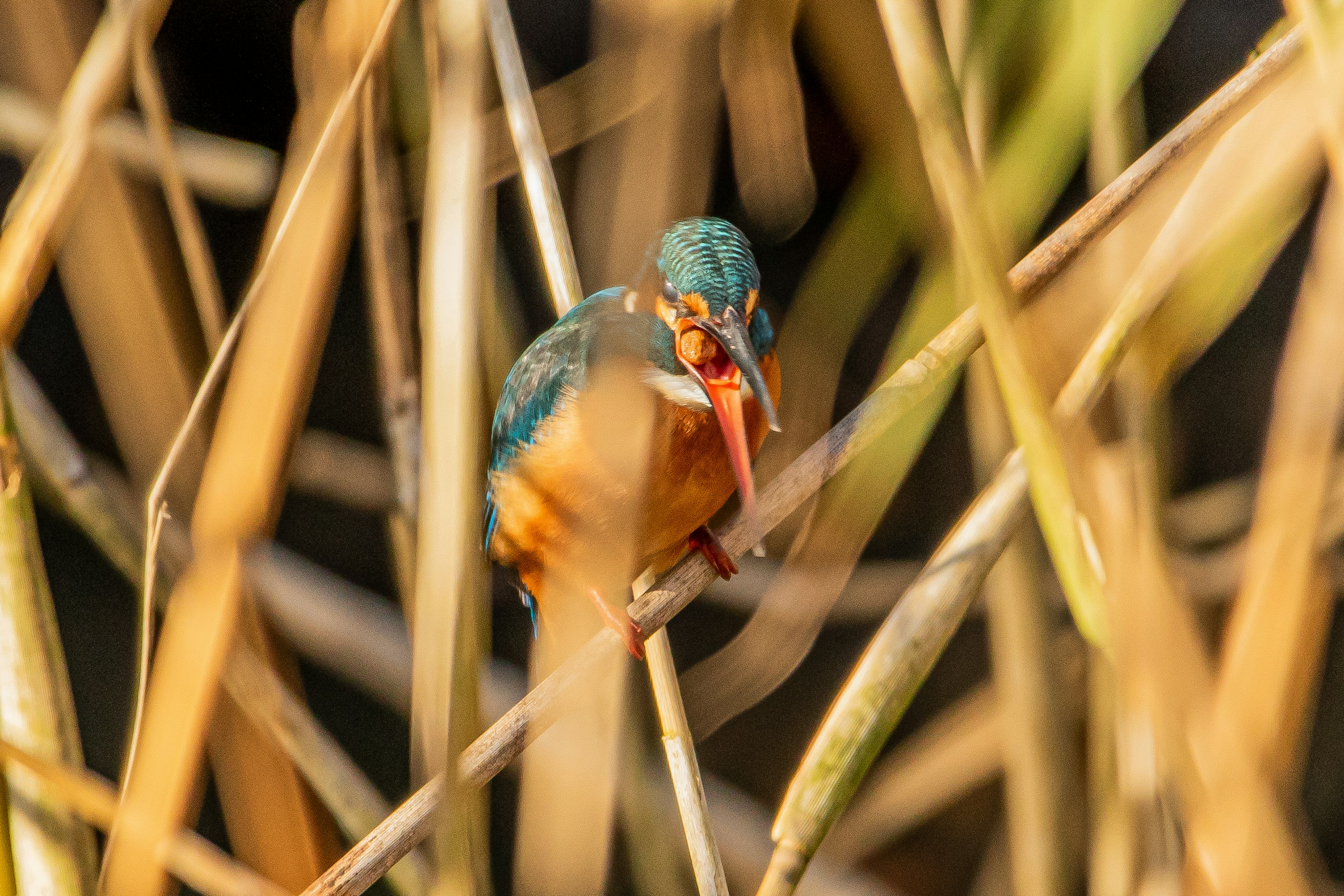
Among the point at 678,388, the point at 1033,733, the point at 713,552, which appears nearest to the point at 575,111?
the point at 678,388

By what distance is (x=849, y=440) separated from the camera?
3.21 feet

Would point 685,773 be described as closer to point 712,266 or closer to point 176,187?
point 712,266

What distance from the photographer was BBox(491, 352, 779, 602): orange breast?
1.13 m

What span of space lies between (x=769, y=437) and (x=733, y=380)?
53 cm

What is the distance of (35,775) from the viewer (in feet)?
2.17

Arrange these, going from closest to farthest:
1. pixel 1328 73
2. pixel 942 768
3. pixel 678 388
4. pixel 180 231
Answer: pixel 1328 73, pixel 180 231, pixel 678 388, pixel 942 768

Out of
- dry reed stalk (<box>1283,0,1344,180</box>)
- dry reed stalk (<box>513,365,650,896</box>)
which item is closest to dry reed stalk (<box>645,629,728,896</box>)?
dry reed stalk (<box>513,365,650,896</box>)

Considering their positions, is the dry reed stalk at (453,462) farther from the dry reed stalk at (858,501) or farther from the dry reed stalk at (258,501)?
the dry reed stalk at (858,501)

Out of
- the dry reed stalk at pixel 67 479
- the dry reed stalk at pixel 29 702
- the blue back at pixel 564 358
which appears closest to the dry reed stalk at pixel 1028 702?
the blue back at pixel 564 358

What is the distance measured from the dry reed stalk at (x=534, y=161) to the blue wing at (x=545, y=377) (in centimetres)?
4

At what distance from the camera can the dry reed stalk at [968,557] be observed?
0.68 metres

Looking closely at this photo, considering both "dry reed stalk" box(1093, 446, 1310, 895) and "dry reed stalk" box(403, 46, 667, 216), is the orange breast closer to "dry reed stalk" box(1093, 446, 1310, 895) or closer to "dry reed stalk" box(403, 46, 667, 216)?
→ "dry reed stalk" box(403, 46, 667, 216)

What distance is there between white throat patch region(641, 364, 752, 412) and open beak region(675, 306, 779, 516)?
20 mm

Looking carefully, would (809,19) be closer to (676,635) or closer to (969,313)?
(969,313)
